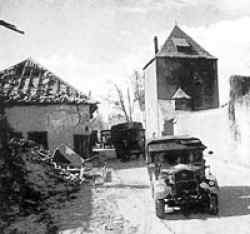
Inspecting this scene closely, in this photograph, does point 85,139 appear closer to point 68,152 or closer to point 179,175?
point 68,152

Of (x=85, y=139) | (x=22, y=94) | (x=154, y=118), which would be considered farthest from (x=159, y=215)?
(x=154, y=118)

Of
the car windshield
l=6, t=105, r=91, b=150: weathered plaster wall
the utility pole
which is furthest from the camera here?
l=6, t=105, r=91, b=150: weathered plaster wall

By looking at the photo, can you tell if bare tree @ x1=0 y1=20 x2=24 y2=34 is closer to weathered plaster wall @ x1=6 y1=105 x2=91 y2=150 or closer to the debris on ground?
the debris on ground

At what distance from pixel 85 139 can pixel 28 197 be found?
9.56m

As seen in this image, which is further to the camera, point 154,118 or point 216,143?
point 154,118

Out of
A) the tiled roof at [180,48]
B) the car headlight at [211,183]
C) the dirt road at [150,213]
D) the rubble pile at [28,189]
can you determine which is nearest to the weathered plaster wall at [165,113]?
the tiled roof at [180,48]

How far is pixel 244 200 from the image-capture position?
9141mm

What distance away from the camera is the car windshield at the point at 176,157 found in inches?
355

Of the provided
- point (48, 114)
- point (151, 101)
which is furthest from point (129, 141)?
point (151, 101)

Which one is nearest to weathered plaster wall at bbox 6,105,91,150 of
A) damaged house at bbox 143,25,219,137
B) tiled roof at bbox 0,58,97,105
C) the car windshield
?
tiled roof at bbox 0,58,97,105

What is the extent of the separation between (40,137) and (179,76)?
20.3 m

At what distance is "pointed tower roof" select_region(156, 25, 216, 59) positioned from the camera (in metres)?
34.5

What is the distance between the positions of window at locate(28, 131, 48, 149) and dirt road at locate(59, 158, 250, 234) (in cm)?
718

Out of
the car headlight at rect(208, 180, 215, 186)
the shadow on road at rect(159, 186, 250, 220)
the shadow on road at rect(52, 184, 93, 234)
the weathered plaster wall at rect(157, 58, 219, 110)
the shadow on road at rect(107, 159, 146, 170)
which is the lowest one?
the shadow on road at rect(52, 184, 93, 234)
